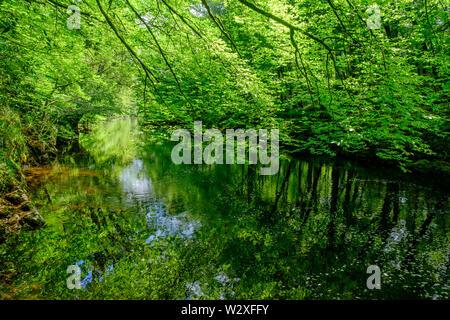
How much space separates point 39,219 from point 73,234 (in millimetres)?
1112

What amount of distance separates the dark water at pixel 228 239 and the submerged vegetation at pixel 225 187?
1.7 inches

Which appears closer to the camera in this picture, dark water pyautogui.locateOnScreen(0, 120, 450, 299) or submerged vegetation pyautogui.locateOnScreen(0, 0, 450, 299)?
submerged vegetation pyautogui.locateOnScreen(0, 0, 450, 299)

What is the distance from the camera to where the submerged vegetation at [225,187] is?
441cm

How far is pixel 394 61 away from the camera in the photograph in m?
6.34

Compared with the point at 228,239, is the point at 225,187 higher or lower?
higher

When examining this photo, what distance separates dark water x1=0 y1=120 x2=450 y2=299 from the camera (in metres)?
4.73

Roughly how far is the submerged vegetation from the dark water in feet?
0.15

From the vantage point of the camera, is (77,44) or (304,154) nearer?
(77,44)

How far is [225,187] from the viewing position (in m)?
11.3

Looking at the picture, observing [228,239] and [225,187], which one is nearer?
[228,239]

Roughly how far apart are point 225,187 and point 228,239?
4766mm

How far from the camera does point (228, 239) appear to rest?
663 cm
